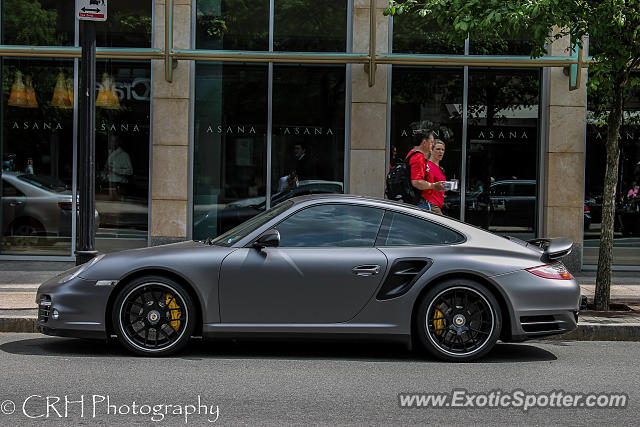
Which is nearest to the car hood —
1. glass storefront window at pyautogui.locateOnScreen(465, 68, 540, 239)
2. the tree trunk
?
A: the tree trunk

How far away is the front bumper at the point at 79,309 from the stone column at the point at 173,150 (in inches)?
249

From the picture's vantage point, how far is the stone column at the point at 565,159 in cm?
1296

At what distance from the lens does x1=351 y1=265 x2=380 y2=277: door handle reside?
6.77m

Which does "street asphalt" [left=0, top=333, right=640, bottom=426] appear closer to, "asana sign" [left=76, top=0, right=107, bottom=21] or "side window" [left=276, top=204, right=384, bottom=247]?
"side window" [left=276, top=204, right=384, bottom=247]

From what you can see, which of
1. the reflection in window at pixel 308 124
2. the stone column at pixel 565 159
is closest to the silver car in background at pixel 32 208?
the reflection in window at pixel 308 124

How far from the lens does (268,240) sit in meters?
6.75

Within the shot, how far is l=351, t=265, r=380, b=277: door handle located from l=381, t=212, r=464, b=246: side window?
11.2 inches

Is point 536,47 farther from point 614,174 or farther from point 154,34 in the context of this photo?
point 154,34

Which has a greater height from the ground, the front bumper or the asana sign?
the asana sign

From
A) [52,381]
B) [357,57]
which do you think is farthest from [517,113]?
[52,381]

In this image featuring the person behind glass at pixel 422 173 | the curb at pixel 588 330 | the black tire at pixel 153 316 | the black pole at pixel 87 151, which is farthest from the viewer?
the person behind glass at pixel 422 173

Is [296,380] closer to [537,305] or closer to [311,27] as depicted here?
[537,305]

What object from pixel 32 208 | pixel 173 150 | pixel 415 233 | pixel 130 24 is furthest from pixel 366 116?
pixel 415 233

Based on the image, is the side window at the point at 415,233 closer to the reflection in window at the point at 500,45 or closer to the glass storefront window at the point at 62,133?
the reflection in window at the point at 500,45
